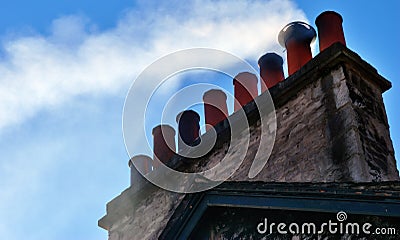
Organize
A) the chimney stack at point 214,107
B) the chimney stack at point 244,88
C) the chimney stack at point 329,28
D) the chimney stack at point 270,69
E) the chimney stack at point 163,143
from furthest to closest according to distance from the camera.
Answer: the chimney stack at point 163,143
the chimney stack at point 214,107
the chimney stack at point 244,88
the chimney stack at point 270,69
the chimney stack at point 329,28

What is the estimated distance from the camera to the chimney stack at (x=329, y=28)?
25.6 ft

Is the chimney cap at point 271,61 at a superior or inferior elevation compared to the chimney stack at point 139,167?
superior

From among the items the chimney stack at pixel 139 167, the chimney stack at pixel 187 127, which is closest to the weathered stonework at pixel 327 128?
the chimney stack at pixel 187 127

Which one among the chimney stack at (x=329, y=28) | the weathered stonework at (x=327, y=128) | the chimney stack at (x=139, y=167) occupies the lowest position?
the weathered stonework at (x=327, y=128)

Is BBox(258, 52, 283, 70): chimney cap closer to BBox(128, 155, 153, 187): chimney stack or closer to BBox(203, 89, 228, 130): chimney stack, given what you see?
BBox(203, 89, 228, 130): chimney stack

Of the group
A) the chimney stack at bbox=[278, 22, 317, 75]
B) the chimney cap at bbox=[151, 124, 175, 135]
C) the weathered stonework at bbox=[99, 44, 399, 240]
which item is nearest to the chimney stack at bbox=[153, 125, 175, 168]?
the chimney cap at bbox=[151, 124, 175, 135]

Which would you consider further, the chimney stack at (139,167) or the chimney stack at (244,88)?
the chimney stack at (139,167)

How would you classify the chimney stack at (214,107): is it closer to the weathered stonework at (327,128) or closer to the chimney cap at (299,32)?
the weathered stonework at (327,128)

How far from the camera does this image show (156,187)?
355 inches

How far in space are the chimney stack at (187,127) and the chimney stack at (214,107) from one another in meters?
0.29

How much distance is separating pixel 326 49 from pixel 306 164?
3.79 ft

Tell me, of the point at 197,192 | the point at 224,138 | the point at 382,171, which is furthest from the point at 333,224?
the point at 224,138

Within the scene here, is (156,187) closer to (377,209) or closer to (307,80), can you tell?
(307,80)

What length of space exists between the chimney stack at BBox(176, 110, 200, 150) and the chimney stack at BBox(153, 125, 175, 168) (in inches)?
9.8
